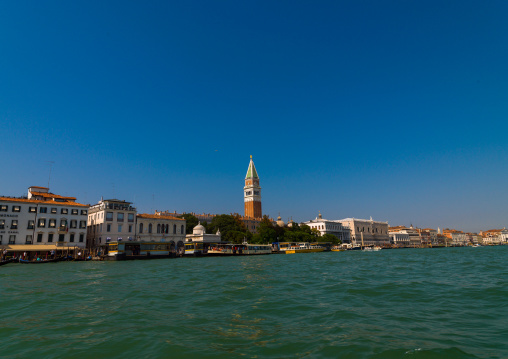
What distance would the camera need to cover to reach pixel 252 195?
121688mm

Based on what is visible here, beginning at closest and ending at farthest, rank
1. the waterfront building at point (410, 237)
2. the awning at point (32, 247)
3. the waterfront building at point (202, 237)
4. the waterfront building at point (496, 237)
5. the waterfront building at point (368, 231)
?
the awning at point (32, 247) → the waterfront building at point (202, 237) → the waterfront building at point (368, 231) → the waterfront building at point (410, 237) → the waterfront building at point (496, 237)

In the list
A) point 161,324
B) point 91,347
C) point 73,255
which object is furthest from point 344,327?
point 73,255

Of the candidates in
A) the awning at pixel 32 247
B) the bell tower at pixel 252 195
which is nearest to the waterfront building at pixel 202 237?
the awning at pixel 32 247

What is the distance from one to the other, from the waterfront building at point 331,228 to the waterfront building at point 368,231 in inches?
141

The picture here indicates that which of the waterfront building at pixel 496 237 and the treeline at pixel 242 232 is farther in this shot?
the waterfront building at pixel 496 237

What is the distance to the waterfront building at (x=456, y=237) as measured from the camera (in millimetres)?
173363

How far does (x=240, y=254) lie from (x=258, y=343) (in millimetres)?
55445

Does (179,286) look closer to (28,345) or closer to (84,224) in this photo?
(28,345)

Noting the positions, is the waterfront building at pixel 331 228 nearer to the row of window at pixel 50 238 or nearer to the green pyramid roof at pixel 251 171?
the green pyramid roof at pixel 251 171

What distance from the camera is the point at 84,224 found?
50.6 m

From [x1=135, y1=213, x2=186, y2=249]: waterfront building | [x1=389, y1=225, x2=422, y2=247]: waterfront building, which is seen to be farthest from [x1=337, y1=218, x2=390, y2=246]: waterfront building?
[x1=135, y1=213, x2=186, y2=249]: waterfront building

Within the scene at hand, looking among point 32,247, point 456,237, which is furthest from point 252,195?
point 456,237

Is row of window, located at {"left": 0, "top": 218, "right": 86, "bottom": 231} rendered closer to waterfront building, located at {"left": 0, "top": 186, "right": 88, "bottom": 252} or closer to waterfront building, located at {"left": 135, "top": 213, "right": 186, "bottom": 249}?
waterfront building, located at {"left": 0, "top": 186, "right": 88, "bottom": 252}

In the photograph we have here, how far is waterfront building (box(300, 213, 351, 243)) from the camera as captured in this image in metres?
124
